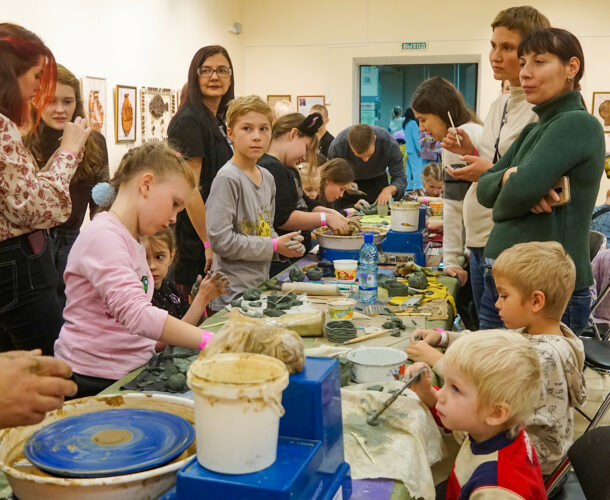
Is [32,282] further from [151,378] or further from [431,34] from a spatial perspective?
[431,34]

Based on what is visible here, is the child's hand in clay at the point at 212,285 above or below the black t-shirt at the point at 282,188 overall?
below

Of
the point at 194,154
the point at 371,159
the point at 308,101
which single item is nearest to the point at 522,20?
the point at 194,154

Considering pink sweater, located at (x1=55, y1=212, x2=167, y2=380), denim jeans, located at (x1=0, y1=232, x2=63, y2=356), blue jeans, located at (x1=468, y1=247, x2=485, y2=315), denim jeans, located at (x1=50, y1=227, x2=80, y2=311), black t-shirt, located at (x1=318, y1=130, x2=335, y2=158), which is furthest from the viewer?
black t-shirt, located at (x1=318, y1=130, x2=335, y2=158)

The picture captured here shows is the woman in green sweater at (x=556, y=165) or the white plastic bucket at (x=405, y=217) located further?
the white plastic bucket at (x=405, y=217)

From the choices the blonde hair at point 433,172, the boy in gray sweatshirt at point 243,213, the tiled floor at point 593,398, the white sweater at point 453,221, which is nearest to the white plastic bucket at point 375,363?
the boy in gray sweatshirt at point 243,213

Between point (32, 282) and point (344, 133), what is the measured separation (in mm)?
4543

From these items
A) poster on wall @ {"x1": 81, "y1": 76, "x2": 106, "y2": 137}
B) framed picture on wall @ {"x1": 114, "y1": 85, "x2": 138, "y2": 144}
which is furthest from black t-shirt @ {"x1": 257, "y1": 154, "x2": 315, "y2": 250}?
framed picture on wall @ {"x1": 114, "y1": 85, "x2": 138, "y2": 144}

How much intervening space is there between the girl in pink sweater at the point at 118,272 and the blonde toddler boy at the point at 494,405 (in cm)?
82

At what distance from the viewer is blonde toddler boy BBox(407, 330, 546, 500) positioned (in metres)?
1.59

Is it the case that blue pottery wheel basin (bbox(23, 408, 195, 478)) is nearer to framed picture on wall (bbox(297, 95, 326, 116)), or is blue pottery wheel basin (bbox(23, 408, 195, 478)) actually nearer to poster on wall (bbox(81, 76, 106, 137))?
poster on wall (bbox(81, 76, 106, 137))

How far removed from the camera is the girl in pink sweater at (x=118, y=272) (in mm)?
1982

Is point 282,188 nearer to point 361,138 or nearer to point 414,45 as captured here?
point 361,138

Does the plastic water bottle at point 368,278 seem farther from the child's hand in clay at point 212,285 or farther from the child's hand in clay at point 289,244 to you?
the child's hand in clay at point 212,285

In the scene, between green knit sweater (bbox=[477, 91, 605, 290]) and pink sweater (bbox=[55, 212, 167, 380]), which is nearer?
pink sweater (bbox=[55, 212, 167, 380])
